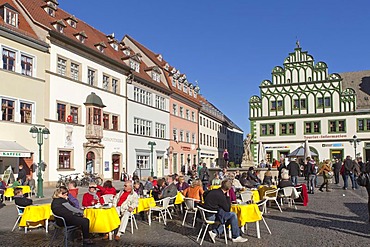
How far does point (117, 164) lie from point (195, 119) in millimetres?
21899

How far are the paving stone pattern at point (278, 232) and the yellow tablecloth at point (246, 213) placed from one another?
1.46 feet

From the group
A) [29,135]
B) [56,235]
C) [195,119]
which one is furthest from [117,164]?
[56,235]

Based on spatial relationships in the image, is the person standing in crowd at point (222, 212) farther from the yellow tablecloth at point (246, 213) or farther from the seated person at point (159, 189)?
the seated person at point (159, 189)

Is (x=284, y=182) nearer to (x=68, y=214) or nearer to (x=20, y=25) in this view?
(x=68, y=214)

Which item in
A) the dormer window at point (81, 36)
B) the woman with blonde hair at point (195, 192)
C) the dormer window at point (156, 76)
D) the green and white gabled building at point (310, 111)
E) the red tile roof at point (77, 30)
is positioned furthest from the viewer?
the green and white gabled building at point (310, 111)

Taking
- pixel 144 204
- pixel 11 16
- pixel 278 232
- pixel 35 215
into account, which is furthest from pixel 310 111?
pixel 35 215

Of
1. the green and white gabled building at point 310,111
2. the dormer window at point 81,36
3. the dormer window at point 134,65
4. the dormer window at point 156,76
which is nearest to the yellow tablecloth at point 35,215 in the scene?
the dormer window at point 81,36

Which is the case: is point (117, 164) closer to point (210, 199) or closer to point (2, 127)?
point (2, 127)

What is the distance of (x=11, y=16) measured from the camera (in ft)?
83.7

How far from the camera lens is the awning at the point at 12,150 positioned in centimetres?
2267

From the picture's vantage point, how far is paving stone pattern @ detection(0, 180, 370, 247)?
8859mm

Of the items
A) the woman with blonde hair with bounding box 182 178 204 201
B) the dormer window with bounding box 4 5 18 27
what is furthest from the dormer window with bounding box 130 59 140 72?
the woman with blonde hair with bounding box 182 178 204 201

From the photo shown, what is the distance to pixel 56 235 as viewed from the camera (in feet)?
32.6

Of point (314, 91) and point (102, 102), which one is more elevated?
point (314, 91)
